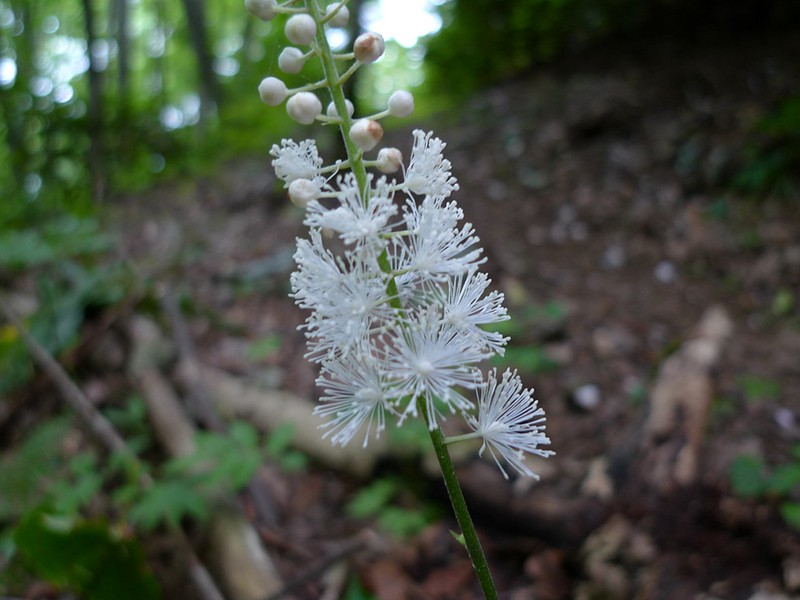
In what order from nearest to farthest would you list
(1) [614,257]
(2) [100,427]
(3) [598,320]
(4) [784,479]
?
(4) [784,479] < (2) [100,427] < (3) [598,320] < (1) [614,257]

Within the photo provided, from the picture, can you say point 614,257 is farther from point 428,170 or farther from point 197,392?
point 428,170

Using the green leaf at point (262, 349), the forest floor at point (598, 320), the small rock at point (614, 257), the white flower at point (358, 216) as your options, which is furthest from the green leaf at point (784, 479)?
the small rock at point (614, 257)

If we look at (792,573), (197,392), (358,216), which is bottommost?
(792,573)

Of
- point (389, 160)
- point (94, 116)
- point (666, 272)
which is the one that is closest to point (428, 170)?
point (389, 160)

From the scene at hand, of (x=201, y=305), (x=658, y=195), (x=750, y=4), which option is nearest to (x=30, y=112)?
(x=201, y=305)

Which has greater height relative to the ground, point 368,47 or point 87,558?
point 368,47

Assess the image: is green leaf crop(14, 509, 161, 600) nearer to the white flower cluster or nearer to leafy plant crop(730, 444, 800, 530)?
the white flower cluster

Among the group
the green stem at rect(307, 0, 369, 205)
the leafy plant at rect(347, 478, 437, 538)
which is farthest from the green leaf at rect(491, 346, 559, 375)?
the green stem at rect(307, 0, 369, 205)

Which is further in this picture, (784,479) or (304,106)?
(784,479)
